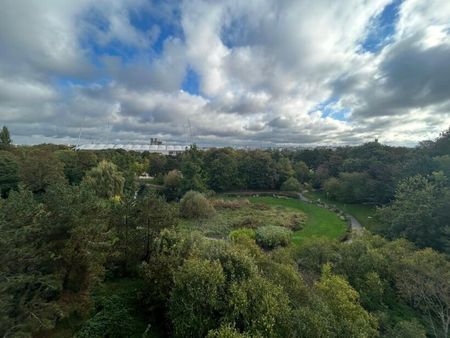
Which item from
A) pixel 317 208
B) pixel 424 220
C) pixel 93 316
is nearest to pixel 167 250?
pixel 93 316

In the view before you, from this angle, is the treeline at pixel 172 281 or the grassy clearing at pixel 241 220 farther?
the grassy clearing at pixel 241 220

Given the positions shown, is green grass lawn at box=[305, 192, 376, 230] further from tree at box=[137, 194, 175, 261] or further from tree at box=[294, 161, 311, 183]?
tree at box=[137, 194, 175, 261]

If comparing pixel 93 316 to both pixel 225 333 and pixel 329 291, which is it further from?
pixel 329 291

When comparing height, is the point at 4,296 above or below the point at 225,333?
above

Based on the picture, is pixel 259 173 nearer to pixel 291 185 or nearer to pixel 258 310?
pixel 291 185

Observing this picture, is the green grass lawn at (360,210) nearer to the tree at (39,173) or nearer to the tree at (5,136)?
the tree at (39,173)

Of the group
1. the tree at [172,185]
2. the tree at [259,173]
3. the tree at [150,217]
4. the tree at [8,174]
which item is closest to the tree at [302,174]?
the tree at [259,173]
